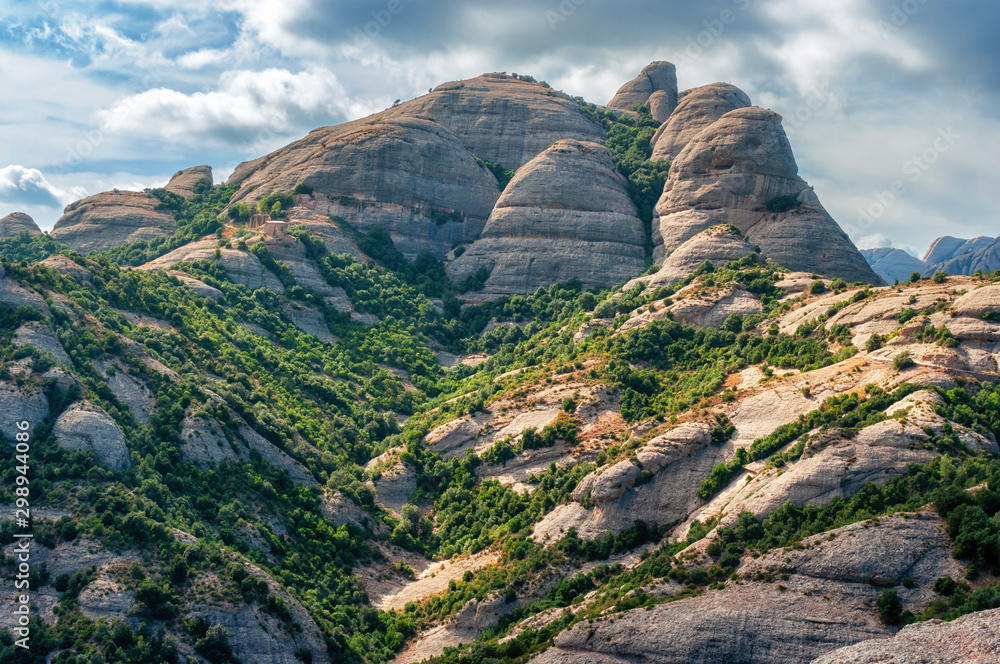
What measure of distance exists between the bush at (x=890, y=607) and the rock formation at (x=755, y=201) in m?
46.2

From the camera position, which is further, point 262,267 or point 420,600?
Result: point 262,267

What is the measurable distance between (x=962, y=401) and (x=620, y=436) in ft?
65.2

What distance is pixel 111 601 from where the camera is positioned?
43.2 m

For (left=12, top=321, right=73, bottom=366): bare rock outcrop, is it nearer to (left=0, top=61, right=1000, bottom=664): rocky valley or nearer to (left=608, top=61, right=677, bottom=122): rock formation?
(left=0, top=61, right=1000, bottom=664): rocky valley

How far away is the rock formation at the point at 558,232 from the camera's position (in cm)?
8975

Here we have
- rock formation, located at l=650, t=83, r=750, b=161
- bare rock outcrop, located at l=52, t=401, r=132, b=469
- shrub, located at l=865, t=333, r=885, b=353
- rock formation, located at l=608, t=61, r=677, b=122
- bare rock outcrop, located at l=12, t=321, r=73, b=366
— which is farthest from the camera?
rock formation, located at l=608, t=61, r=677, b=122

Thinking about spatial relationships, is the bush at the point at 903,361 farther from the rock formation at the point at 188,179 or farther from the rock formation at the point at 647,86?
the rock formation at the point at 188,179

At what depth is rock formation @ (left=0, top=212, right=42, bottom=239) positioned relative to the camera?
11388cm

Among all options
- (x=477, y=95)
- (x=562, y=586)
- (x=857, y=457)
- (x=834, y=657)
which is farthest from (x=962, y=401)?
(x=477, y=95)

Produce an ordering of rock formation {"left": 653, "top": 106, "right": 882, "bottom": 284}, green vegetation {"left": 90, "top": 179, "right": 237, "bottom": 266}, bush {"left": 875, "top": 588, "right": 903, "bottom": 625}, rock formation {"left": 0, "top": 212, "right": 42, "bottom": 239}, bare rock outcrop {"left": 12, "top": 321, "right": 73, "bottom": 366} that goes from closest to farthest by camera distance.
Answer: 1. bush {"left": 875, "top": 588, "right": 903, "bottom": 625}
2. bare rock outcrop {"left": 12, "top": 321, "right": 73, "bottom": 366}
3. rock formation {"left": 653, "top": 106, "right": 882, "bottom": 284}
4. green vegetation {"left": 90, "top": 179, "right": 237, "bottom": 266}
5. rock formation {"left": 0, "top": 212, "right": 42, "bottom": 239}

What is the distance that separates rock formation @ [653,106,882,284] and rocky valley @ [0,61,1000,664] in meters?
0.34

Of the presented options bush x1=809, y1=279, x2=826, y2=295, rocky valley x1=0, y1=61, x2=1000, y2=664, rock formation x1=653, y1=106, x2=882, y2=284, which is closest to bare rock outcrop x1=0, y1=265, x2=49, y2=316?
rocky valley x1=0, y1=61, x2=1000, y2=664

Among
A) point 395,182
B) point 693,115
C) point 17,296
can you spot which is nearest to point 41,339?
point 17,296

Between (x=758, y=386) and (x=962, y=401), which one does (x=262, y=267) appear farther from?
(x=962, y=401)
